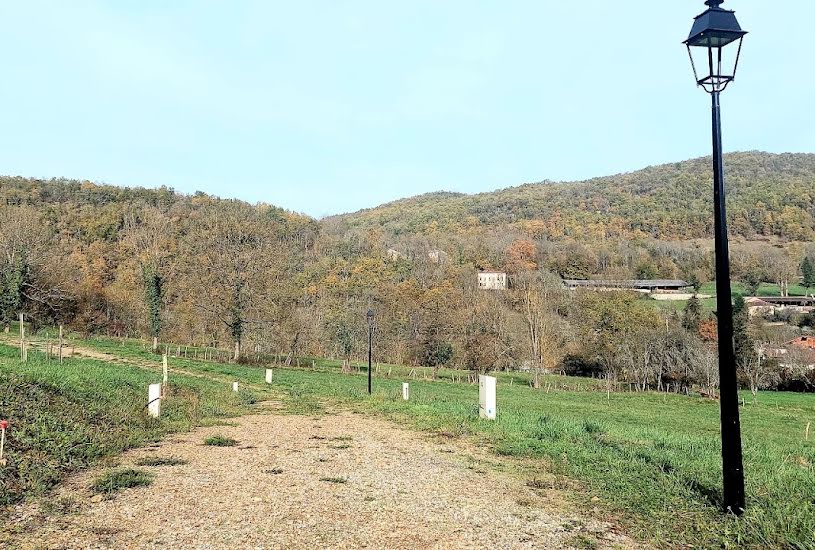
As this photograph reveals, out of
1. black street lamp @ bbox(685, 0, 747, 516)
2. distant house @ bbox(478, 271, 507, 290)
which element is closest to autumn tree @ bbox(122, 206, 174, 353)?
black street lamp @ bbox(685, 0, 747, 516)

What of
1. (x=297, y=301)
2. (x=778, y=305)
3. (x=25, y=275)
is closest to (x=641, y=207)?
(x=778, y=305)

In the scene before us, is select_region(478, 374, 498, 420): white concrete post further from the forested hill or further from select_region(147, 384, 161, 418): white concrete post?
the forested hill

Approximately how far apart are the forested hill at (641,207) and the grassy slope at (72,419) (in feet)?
339

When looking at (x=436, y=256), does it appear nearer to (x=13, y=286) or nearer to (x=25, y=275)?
(x=25, y=275)

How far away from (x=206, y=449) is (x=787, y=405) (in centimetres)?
4030

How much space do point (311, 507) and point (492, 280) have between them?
251 ft

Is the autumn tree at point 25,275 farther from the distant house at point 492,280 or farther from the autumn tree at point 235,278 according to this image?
the distant house at point 492,280

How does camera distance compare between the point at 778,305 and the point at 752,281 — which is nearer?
the point at 778,305

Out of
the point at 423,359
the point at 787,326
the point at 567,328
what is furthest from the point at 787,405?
the point at 787,326

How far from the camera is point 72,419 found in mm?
9289

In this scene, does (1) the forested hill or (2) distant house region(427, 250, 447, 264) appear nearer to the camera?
(2) distant house region(427, 250, 447, 264)

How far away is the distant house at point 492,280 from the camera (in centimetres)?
7749

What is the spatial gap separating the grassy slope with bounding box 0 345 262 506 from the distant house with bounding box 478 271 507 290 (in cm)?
6349

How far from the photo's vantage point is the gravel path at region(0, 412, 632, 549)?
16.8 feet
